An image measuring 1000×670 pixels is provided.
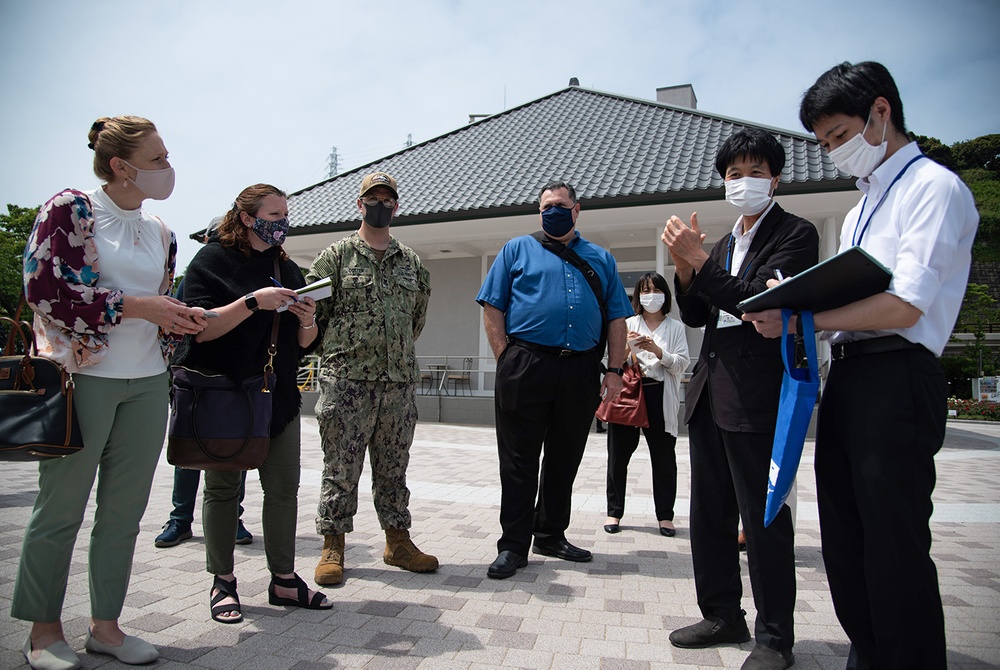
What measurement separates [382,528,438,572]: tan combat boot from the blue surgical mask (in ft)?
6.62

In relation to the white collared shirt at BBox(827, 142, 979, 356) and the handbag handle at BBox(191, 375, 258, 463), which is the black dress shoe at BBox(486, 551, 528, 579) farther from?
the white collared shirt at BBox(827, 142, 979, 356)

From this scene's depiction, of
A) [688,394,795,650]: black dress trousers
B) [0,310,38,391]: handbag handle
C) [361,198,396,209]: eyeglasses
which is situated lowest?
[688,394,795,650]: black dress trousers

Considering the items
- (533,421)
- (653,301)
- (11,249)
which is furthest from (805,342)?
(11,249)

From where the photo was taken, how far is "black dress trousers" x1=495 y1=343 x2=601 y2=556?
366 centimetres

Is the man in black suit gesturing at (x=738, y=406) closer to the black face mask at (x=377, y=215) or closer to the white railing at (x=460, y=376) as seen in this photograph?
the black face mask at (x=377, y=215)

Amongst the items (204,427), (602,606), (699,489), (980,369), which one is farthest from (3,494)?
(980,369)

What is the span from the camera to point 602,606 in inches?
120

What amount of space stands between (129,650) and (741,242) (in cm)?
294

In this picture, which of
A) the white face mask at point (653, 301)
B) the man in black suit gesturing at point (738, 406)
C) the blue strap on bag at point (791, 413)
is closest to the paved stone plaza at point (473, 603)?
the man in black suit gesturing at point (738, 406)

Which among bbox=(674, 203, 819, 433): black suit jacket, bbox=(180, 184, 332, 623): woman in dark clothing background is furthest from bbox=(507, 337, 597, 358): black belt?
bbox=(180, 184, 332, 623): woman in dark clothing background

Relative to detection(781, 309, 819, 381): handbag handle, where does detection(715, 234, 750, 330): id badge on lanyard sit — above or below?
above

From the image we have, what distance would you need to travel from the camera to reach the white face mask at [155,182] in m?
2.49

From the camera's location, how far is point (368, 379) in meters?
3.48

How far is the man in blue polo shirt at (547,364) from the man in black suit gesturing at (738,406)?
3.31 feet
